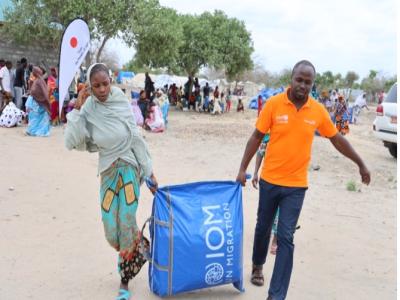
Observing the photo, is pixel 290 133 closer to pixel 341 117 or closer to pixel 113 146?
pixel 113 146

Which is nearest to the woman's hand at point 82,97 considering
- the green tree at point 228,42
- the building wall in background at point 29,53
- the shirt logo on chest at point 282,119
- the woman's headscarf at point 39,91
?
the shirt logo on chest at point 282,119

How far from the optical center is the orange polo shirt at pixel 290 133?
10.3ft

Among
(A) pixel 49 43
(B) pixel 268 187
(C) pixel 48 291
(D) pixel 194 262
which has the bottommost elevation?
(C) pixel 48 291

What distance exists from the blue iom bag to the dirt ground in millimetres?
256

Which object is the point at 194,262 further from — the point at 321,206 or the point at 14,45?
the point at 14,45

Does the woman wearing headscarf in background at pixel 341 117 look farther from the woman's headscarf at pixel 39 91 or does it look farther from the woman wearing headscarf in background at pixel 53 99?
the woman's headscarf at pixel 39 91

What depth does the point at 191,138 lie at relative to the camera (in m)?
12.5

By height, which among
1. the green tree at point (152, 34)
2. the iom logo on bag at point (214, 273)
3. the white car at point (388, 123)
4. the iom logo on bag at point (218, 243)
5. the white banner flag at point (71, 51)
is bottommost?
the iom logo on bag at point (214, 273)

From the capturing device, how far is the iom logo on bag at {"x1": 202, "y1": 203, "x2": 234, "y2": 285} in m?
3.17

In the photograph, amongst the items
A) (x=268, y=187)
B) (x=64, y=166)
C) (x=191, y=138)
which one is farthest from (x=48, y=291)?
(x=191, y=138)

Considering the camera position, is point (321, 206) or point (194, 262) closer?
point (194, 262)

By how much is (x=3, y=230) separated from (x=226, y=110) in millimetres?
20957

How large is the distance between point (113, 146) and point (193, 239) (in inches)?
32.8

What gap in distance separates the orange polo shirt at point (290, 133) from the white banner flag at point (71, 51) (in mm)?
2011
